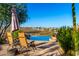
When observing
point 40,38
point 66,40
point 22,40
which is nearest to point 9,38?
point 22,40

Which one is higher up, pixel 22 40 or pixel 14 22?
pixel 14 22

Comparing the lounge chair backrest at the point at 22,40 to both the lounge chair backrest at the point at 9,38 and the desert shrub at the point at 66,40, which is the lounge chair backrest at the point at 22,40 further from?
the desert shrub at the point at 66,40

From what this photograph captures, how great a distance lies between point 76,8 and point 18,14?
30.3 inches

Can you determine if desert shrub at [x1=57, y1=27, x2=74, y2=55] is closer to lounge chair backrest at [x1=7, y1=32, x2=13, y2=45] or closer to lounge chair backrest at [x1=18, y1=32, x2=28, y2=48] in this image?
lounge chair backrest at [x1=18, y1=32, x2=28, y2=48]

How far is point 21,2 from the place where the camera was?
9.41 feet

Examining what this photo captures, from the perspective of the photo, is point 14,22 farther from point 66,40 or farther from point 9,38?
point 66,40

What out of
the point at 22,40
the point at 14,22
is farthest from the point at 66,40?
the point at 14,22

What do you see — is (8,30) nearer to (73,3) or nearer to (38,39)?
(38,39)

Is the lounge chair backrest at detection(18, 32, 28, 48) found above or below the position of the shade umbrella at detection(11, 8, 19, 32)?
below

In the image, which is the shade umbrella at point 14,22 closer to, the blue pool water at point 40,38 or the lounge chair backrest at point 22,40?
the lounge chair backrest at point 22,40

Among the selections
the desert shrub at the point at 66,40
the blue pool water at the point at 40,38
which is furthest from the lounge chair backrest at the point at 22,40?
the desert shrub at the point at 66,40

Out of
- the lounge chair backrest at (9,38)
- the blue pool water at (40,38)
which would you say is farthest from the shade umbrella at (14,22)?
the blue pool water at (40,38)

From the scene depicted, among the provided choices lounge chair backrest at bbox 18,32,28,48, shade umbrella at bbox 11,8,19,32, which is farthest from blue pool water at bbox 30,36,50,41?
shade umbrella at bbox 11,8,19,32

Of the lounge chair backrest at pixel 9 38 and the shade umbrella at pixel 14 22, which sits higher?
the shade umbrella at pixel 14 22
